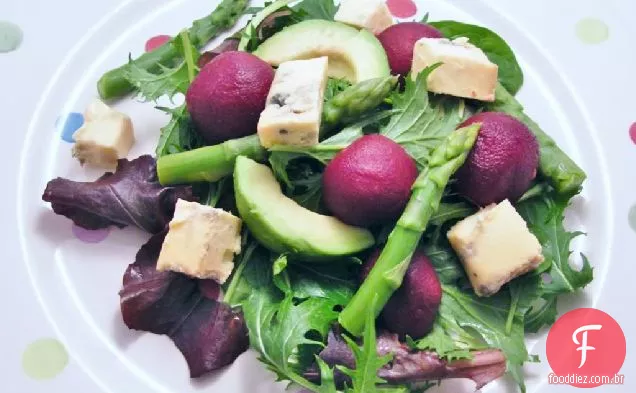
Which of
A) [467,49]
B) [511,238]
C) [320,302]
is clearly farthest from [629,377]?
[467,49]

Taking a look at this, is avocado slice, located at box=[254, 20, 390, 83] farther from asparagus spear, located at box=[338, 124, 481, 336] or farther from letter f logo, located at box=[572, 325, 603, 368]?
letter f logo, located at box=[572, 325, 603, 368]

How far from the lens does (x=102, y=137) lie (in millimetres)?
2100

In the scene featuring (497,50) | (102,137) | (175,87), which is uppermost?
(497,50)

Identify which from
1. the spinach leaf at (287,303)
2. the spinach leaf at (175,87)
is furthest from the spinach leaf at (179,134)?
the spinach leaf at (287,303)

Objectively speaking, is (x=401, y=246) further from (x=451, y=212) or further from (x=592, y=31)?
(x=592, y=31)

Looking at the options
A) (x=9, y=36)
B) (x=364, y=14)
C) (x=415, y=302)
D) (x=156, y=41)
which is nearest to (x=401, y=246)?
(x=415, y=302)

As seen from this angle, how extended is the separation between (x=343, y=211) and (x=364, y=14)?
0.70 m

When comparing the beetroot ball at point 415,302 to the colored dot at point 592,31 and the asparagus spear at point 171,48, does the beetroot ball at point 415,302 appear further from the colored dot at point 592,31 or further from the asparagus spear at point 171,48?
the colored dot at point 592,31

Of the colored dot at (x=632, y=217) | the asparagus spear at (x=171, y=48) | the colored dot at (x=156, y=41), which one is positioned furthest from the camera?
the colored dot at (x=156, y=41)

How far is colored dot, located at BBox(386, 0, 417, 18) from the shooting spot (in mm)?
2512

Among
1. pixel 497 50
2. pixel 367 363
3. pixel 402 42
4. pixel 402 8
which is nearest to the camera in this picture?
pixel 367 363

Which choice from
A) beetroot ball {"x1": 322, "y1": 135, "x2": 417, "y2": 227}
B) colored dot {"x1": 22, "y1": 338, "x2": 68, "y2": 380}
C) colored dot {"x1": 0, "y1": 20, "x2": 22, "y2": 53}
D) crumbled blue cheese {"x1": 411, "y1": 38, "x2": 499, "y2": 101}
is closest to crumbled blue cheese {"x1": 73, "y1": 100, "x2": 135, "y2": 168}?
colored dot {"x1": 0, "y1": 20, "x2": 22, "y2": 53}

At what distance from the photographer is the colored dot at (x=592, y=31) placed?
2496 mm

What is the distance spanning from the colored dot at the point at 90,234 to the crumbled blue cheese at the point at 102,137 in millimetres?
221
